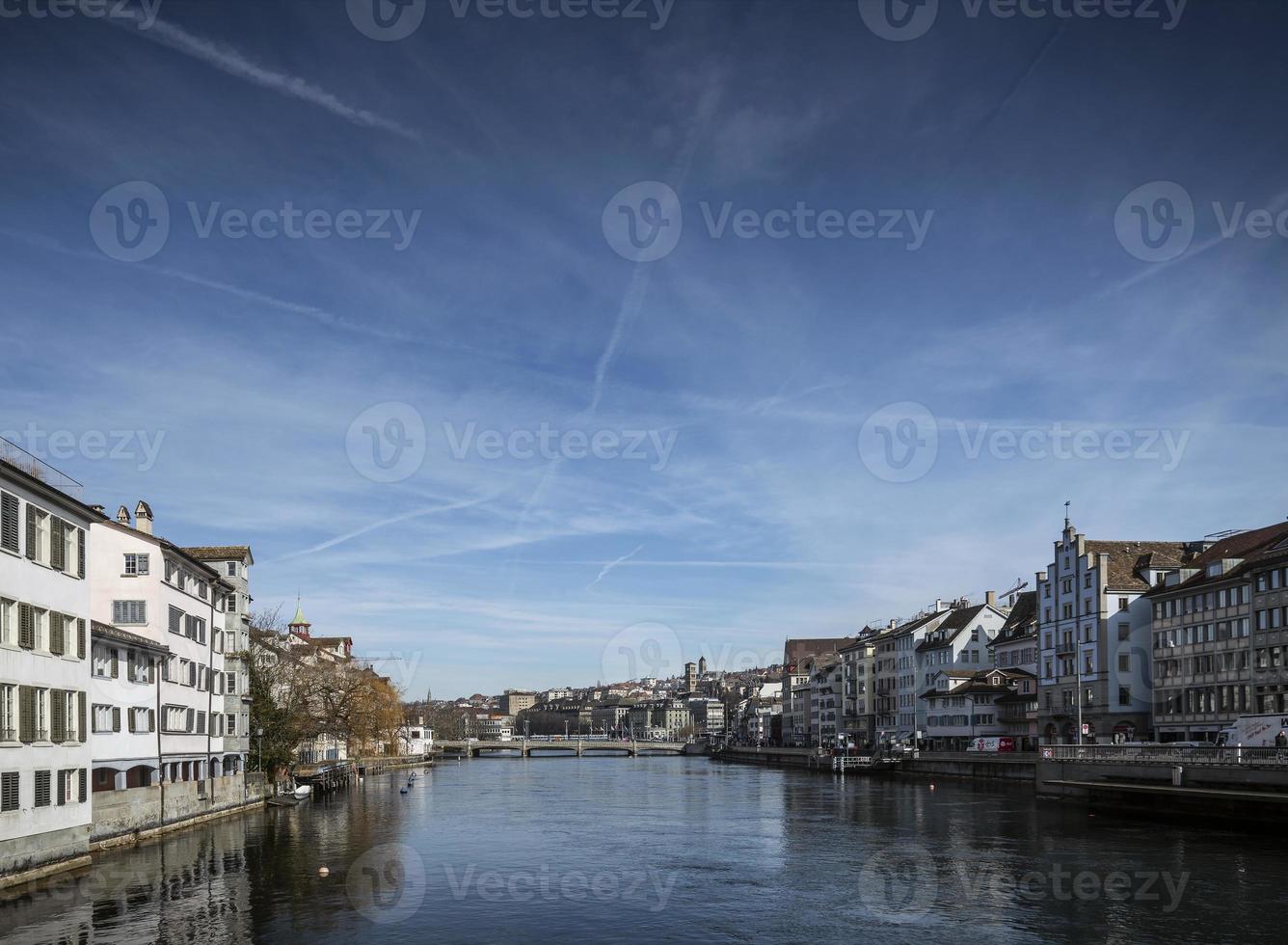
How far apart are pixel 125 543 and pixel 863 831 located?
4695 cm

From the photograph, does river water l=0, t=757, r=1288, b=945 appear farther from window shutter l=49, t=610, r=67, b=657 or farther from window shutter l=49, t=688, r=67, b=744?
window shutter l=49, t=610, r=67, b=657

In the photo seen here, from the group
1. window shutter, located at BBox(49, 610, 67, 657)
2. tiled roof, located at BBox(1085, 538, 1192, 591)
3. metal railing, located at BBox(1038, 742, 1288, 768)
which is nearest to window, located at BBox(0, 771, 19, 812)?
window shutter, located at BBox(49, 610, 67, 657)

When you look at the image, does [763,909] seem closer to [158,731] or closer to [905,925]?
[905,925]

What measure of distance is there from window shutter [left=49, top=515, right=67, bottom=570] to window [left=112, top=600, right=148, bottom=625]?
56.0 feet

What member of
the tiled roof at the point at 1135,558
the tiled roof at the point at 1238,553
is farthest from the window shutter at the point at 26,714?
the tiled roof at the point at 1135,558

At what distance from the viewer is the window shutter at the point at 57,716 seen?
1836 inches

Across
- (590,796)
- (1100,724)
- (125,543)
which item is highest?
(125,543)

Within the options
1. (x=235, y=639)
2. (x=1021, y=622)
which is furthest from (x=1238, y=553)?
(x=235, y=639)

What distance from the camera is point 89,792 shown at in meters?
51.2

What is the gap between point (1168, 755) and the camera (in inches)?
3078

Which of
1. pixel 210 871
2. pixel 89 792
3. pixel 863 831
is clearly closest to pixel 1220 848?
pixel 863 831

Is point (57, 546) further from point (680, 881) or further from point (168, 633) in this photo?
point (680, 881)

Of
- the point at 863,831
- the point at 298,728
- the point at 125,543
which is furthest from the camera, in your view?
the point at 298,728

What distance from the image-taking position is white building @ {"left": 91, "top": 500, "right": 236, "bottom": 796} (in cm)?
6425
